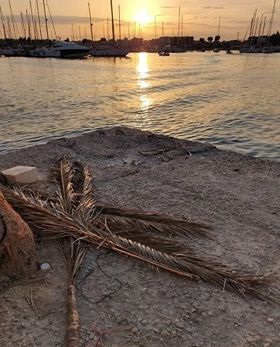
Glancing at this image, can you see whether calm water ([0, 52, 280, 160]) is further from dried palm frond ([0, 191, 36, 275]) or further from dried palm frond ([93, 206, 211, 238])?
dried palm frond ([0, 191, 36, 275])

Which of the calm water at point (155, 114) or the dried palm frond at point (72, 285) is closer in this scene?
the dried palm frond at point (72, 285)

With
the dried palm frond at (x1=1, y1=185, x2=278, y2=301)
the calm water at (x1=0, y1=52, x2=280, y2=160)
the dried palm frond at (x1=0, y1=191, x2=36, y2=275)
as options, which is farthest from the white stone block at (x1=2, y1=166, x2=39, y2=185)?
the calm water at (x1=0, y1=52, x2=280, y2=160)

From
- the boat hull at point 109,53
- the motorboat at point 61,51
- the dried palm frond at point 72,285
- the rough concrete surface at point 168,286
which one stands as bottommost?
the boat hull at point 109,53

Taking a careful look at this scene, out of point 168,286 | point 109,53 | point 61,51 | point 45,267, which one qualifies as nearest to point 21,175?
point 45,267

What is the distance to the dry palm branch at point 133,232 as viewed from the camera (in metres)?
5.29

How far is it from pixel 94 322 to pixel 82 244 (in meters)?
1.68

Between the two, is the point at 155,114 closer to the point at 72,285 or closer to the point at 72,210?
the point at 72,210

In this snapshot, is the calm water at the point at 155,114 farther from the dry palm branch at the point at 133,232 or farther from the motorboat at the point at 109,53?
the motorboat at the point at 109,53

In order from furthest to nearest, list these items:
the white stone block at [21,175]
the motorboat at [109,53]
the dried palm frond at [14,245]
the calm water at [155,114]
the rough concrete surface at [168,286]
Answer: the motorboat at [109,53] < the calm water at [155,114] < the white stone block at [21,175] < the dried palm frond at [14,245] < the rough concrete surface at [168,286]

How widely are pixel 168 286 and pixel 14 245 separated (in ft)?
7.49

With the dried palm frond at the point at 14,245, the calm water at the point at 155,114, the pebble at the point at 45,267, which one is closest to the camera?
the dried palm frond at the point at 14,245

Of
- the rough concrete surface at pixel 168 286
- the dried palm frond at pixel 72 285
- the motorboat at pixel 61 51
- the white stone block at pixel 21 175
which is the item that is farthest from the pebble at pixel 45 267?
the motorboat at pixel 61 51

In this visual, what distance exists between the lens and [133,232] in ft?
20.9

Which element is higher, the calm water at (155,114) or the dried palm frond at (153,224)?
the dried palm frond at (153,224)
